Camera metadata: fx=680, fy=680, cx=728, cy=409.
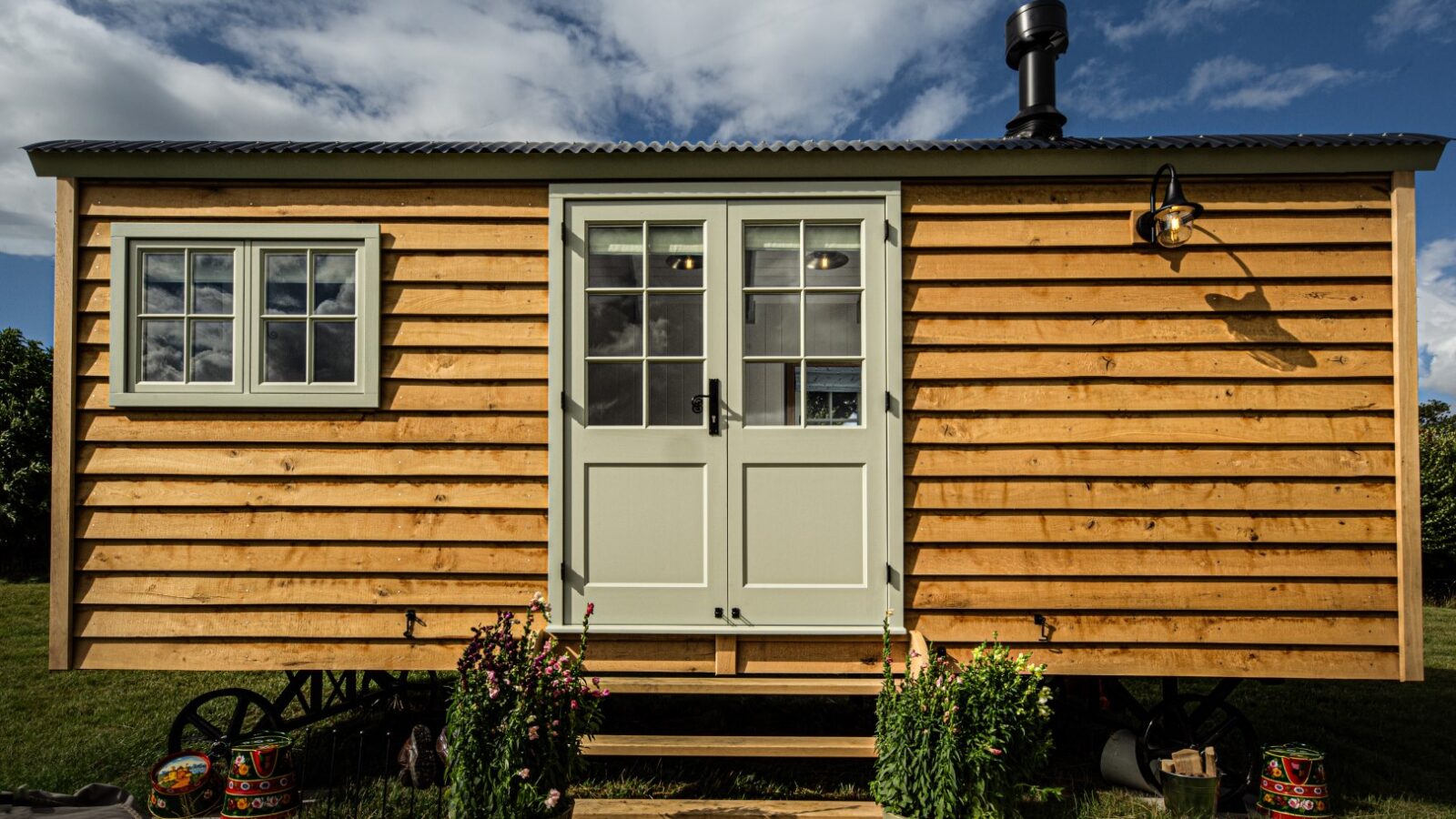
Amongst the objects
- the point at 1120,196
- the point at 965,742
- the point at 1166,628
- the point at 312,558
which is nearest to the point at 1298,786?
the point at 1166,628

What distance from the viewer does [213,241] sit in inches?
131

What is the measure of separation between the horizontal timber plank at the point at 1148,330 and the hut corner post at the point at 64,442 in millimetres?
4005

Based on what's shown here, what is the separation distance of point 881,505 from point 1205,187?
2206mm

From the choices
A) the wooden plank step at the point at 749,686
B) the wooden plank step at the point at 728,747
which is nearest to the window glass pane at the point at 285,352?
the wooden plank step at the point at 749,686

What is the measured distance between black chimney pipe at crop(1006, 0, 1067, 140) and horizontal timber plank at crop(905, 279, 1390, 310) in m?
1.06

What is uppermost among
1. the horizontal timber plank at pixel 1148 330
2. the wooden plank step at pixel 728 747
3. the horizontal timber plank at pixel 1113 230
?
the horizontal timber plank at pixel 1113 230

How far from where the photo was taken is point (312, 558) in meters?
3.29

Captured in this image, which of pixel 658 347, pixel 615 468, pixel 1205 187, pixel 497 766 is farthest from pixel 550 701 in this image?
pixel 1205 187

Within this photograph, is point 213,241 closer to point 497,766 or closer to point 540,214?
point 540,214

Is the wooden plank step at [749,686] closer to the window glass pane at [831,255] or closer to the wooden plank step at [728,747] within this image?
the wooden plank step at [728,747]

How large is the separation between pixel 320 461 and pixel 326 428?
6.5 inches

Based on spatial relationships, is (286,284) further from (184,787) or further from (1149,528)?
(1149,528)

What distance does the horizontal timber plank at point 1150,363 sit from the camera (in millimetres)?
3197

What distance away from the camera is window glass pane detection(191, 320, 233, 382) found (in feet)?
10.9
